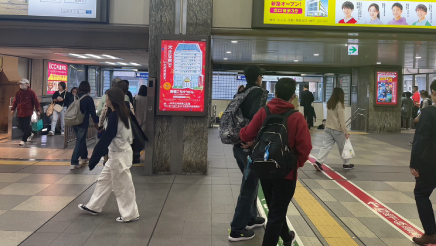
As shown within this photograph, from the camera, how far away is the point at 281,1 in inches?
283

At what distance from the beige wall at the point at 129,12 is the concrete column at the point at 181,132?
0.97 feet

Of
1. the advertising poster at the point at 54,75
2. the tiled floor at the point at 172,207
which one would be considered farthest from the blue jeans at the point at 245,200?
the advertising poster at the point at 54,75

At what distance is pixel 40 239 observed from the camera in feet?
12.8

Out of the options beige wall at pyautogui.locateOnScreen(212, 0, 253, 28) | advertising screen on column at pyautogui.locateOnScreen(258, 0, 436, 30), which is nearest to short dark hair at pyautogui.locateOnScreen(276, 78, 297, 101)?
advertising screen on column at pyautogui.locateOnScreen(258, 0, 436, 30)

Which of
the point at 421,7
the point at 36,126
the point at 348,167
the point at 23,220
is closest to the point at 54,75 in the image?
the point at 36,126

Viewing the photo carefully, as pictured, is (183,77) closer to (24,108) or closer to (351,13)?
(351,13)

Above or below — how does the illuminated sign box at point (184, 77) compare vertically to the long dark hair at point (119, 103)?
above

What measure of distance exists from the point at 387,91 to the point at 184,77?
39.3 ft

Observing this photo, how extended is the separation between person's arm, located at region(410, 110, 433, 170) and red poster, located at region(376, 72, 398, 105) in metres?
13.2

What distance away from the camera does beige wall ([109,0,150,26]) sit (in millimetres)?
7312

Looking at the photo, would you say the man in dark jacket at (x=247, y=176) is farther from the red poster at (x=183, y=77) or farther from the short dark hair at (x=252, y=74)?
the red poster at (x=183, y=77)

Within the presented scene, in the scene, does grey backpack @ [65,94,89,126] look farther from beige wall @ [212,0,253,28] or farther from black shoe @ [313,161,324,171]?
black shoe @ [313,161,324,171]

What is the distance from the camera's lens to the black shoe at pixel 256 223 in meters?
4.34

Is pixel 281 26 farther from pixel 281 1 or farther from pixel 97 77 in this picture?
pixel 97 77
